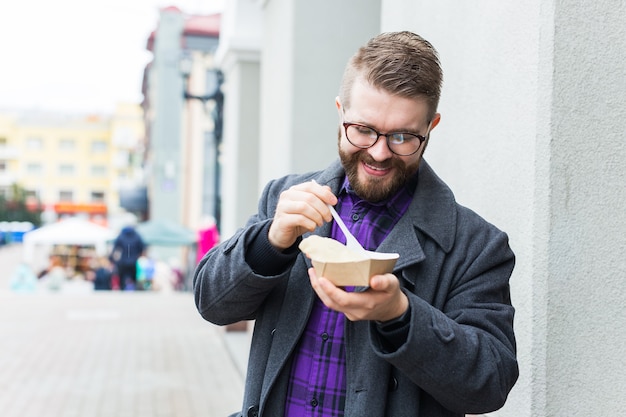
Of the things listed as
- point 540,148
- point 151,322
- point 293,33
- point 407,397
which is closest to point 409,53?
point 407,397

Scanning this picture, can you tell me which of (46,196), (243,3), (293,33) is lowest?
(46,196)

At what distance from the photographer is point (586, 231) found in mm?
2318

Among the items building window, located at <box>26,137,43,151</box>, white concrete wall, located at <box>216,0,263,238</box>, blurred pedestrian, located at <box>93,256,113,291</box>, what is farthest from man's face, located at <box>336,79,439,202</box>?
building window, located at <box>26,137,43,151</box>

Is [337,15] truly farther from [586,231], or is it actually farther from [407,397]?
[407,397]

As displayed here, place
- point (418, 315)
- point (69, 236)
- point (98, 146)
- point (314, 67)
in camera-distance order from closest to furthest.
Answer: point (418, 315), point (314, 67), point (69, 236), point (98, 146)

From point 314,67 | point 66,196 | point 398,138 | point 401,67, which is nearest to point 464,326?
point 398,138

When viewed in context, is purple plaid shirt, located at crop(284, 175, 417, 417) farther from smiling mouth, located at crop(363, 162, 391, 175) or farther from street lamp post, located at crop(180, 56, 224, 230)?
street lamp post, located at crop(180, 56, 224, 230)

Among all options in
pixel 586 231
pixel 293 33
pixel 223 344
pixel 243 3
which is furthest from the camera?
pixel 223 344

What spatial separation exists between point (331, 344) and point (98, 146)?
2911 inches

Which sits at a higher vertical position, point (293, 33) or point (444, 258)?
point (293, 33)

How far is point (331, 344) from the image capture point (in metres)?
1.70

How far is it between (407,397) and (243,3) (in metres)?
6.71

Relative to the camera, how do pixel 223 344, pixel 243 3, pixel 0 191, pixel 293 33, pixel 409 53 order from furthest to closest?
pixel 0 191 → pixel 223 344 → pixel 243 3 → pixel 293 33 → pixel 409 53

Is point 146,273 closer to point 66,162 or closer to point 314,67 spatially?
point 314,67
